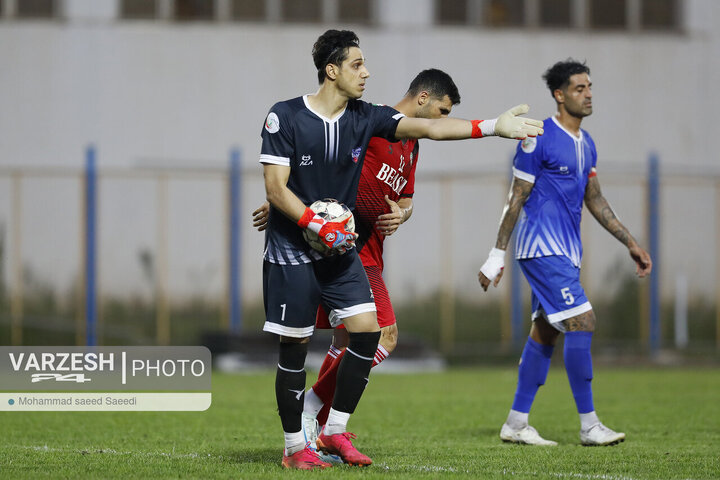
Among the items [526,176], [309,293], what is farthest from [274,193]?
[526,176]

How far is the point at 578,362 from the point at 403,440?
1.33 meters

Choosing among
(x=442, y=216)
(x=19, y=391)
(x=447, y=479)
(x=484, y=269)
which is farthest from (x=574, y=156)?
(x=442, y=216)

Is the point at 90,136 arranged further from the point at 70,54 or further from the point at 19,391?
the point at 19,391

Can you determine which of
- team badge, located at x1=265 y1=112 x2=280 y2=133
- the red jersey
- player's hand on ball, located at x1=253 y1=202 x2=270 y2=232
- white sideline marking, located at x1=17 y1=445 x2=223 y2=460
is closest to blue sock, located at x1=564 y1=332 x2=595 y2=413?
the red jersey

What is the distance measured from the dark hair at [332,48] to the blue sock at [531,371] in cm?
294

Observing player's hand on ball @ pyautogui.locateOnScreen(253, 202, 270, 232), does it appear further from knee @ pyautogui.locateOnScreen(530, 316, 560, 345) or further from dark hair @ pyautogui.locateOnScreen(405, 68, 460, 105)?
knee @ pyautogui.locateOnScreen(530, 316, 560, 345)

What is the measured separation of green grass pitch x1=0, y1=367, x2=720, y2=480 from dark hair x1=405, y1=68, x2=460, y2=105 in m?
2.28

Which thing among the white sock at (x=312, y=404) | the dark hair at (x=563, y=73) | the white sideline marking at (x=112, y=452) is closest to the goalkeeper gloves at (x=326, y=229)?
the white sock at (x=312, y=404)

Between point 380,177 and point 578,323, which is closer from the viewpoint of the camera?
point 380,177

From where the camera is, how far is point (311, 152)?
6.21m

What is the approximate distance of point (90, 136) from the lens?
71.7 feet

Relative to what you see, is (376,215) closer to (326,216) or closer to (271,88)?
(326,216)

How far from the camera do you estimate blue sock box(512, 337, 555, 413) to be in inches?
Result: 321

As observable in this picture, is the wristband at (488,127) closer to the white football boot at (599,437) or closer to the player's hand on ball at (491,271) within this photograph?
the player's hand on ball at (491,271)
